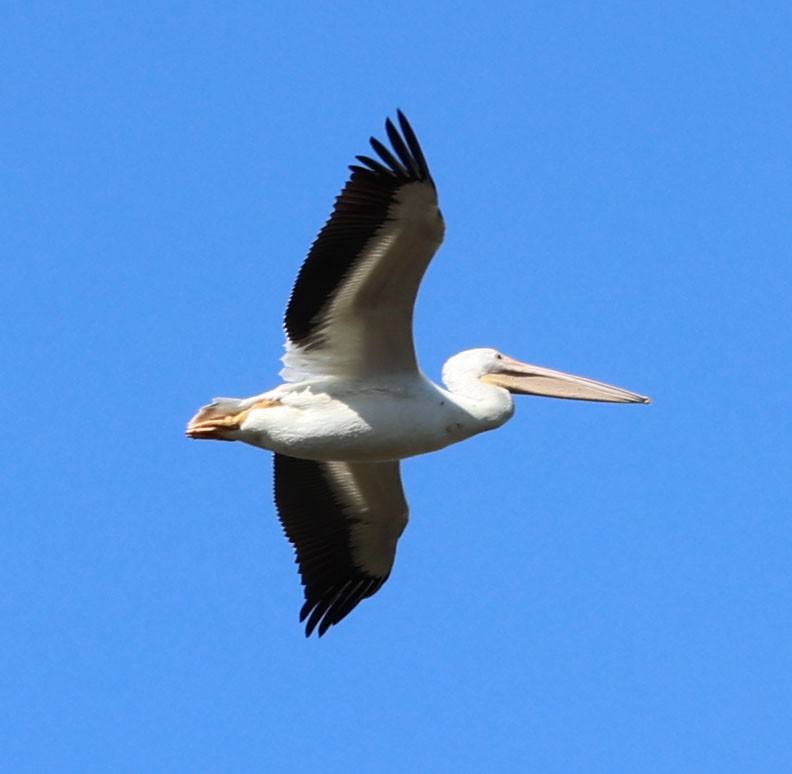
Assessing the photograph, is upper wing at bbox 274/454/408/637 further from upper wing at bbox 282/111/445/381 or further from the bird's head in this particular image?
upper wing at bbox 282/111/445/381

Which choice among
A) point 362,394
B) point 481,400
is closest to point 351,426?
point 362,394

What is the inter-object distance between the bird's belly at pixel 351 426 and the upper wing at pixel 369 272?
25 cm

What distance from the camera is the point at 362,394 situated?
42.5 feet

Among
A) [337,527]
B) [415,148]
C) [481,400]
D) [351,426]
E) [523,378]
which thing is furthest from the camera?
[337,527]

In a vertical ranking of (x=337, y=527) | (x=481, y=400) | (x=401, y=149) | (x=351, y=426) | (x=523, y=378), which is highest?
(x=401, y=149)

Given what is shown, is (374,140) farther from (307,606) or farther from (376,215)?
(307,606)

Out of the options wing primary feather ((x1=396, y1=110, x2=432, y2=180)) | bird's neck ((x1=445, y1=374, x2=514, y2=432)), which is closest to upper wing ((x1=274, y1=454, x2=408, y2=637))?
bird's neck ((x1=445, y1=374, x2=514, y2=432))

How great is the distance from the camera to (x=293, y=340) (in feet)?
42.2

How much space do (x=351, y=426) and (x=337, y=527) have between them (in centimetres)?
Answer: 173

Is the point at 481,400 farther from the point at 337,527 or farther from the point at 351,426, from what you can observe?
the point at 337,527

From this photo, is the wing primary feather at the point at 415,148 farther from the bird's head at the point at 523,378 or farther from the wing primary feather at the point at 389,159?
the bird's head at the point at 523,378

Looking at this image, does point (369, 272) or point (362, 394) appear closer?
point (369, 272)

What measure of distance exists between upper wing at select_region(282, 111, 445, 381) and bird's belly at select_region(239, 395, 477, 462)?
25 centimetres

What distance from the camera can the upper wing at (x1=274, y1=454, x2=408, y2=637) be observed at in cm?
1431
